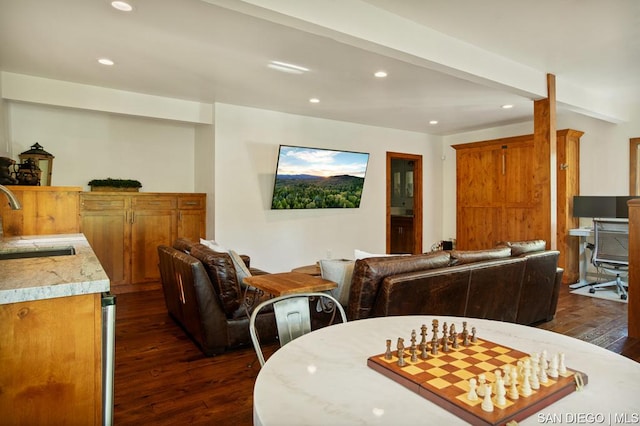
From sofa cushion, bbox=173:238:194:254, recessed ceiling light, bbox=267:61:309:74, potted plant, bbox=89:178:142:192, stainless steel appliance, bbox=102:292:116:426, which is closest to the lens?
stainless steel appliance, bbox=102:292:116:426

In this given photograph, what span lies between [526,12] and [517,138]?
3.55 metres

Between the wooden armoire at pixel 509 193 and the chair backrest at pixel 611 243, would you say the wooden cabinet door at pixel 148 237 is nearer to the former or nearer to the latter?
the wooden armoire at pixel 509 193

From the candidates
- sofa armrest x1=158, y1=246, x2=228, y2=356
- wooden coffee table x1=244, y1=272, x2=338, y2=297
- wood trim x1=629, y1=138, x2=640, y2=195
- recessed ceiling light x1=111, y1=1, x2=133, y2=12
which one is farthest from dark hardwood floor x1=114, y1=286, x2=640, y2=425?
recessed ceiling light x1=111, y1=1, x2=133, y2=12

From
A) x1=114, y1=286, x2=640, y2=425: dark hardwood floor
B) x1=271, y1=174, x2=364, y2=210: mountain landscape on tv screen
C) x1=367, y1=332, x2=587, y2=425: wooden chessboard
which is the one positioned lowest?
x1=114, y1=286, x2=640, y2=425: dark hardwood floor

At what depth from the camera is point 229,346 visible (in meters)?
3.05

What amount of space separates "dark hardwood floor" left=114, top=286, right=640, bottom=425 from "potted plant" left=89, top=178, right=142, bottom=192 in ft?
5.02

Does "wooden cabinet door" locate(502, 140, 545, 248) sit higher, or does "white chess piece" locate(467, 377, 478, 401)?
"wooden cabinet door" locate(502, 140, 545, 248)

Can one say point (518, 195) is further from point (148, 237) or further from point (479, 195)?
point (148, 237)

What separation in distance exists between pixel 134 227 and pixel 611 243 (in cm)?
601

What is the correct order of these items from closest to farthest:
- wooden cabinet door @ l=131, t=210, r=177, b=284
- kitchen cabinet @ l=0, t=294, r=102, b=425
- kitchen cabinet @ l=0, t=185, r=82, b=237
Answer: kitchen cabinet @ l=0, t=294, r=102, b=425
kitchen cabinet @ l=0, t=185, r=82, b=237
wooden cabinet door @ l=131, t=210, r=177, b=284

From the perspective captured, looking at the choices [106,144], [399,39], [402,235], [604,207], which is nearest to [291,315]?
[399,39]

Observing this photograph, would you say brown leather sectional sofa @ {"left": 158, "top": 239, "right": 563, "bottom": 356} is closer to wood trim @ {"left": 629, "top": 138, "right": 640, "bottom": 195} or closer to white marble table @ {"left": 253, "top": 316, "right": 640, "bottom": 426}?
white marble table @ {"left": 253, "top": 316, "right": 640, "bottom": 426}

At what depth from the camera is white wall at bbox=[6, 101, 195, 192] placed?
4.72 metres

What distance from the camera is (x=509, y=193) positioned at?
6266 mm
